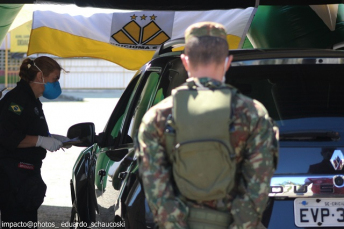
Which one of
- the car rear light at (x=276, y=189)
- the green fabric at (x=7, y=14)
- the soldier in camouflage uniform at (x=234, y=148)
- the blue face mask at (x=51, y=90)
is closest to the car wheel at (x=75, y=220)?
the blue face mask at (x=51, y=90)

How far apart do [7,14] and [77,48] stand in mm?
988

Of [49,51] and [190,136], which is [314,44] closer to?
[49,51]

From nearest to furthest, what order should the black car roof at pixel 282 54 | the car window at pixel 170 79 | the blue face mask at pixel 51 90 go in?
the black car roof at pixel 282 54, the car window at pixel 170 79, the blue face mask at pixel 51 90

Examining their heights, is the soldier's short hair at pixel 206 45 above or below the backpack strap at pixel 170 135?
above

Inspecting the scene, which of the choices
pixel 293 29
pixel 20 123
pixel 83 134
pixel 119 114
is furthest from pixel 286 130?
pixel 293 29

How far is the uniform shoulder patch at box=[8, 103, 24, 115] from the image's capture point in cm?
536

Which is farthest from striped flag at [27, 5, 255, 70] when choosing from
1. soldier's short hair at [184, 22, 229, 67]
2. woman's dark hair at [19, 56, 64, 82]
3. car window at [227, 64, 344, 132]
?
soldier's short hair at [184, 22, 229, 67]

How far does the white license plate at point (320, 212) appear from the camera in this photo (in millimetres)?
3352

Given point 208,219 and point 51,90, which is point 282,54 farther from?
point 51,90

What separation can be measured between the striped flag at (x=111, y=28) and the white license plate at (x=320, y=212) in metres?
5.36

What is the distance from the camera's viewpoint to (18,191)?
5402mm

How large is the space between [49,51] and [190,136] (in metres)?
6.41

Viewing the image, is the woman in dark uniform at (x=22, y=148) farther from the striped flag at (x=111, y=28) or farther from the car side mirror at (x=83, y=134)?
the striped flag at (x=111, y=28)

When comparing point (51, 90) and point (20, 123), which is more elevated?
point (51, 90)
